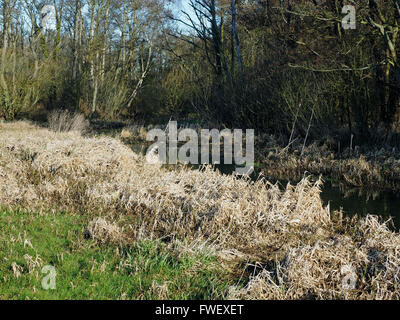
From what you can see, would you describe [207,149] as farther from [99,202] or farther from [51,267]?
[51,267]

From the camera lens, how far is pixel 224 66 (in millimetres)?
16531

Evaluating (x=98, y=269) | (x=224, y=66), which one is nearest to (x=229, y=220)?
(x=98, y=269)

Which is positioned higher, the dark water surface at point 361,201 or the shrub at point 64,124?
the shrub at point 64,124

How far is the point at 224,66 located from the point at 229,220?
11842 millimetres

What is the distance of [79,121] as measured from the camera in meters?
16.8

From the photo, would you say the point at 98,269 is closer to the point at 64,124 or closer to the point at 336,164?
the point at 336,164

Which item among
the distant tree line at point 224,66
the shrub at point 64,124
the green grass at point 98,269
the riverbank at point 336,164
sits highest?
the distant tree line at point 224,66

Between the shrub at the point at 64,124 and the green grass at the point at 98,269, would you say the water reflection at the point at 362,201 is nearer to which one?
the green grass at the point at 98,269

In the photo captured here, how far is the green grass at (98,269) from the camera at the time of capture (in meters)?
3.59

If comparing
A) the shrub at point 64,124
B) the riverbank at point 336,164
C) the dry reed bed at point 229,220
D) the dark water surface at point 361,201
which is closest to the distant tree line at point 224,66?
the riverbank at point 336,164

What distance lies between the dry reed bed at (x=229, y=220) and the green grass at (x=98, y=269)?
30 centimetres

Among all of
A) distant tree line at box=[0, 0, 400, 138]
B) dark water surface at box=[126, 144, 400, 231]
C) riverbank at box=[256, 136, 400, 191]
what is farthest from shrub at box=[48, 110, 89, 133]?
dark water surface at box=[126, 144, 400, 231]

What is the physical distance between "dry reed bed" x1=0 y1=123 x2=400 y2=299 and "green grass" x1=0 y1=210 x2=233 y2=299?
0.30 metres

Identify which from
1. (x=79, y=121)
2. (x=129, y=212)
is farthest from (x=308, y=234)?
(x=79, y=121)
